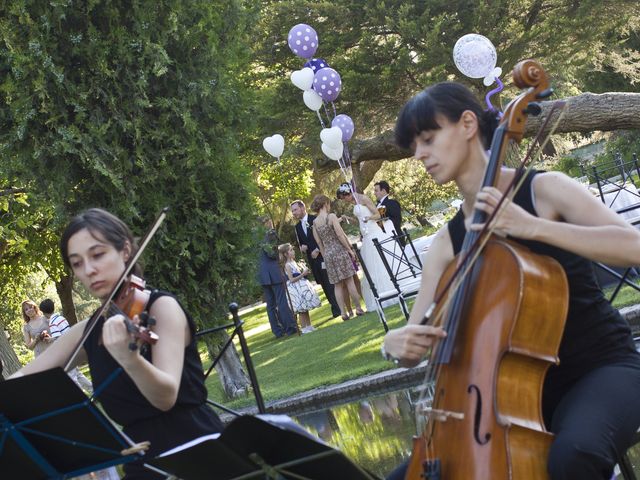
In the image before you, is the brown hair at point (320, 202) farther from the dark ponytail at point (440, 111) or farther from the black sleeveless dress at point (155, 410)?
the dark ponytail at point (440, 111)

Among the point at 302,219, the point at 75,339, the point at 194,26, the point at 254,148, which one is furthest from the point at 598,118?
the point at 75,339

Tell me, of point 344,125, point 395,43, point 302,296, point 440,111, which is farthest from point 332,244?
point 440,111

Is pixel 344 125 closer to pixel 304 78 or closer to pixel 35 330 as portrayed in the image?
pixel 304 78

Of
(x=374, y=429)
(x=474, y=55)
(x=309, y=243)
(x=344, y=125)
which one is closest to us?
(x=374, y=429)

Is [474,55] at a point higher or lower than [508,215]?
higher

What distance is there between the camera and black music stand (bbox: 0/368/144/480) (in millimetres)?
Result: 3141

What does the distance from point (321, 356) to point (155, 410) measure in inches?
307

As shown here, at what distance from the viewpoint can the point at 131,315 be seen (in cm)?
342

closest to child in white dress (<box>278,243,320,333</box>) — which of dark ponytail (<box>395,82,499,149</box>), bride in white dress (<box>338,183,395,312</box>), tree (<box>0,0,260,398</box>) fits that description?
bride in white dress (<box>338,183,395,312</box>)

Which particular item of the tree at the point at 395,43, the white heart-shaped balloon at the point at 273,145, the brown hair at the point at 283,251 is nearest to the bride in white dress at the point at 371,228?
the brown hair at the point at 283,251

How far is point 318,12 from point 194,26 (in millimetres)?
13788

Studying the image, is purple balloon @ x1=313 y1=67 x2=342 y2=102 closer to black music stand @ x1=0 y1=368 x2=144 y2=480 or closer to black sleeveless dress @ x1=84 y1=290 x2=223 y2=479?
black sleeveless dress @ x1=84 y1=290 x2=223 y2=479

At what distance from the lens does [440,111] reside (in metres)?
3.10

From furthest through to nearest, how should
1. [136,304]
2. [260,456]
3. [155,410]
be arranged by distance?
[155,410] → [136,304] → [260,456]
